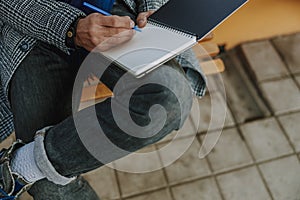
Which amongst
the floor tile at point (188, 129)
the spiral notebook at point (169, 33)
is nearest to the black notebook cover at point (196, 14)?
the spiral notebook at point (169, 33)

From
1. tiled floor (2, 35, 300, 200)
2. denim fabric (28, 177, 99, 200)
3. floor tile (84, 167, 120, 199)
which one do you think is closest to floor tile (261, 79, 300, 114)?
tiled floor (2, 35, 300, 200)

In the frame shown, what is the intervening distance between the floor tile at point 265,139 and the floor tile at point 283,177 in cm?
3

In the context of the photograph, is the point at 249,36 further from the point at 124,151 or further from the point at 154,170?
the point at 124,151

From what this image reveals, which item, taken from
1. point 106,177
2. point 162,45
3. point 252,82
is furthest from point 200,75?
point 252,82

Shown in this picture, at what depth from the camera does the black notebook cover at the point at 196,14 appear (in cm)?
90

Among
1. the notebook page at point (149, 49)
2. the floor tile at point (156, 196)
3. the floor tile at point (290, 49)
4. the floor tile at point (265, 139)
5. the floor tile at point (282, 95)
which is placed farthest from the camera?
the floor tile at point (290, 49)

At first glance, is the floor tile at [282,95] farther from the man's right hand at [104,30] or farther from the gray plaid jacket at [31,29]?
the man's right hand at [104,30]

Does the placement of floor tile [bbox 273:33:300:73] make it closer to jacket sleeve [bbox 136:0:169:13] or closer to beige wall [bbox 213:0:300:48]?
beige wall [bbox 213:0:300:48]

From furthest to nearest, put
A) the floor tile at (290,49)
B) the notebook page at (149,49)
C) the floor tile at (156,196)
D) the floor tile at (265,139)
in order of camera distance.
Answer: the floor tile at (290,49), the floor tile at (265,139), the floor tile at (156,196), the notebook page at (149,49)

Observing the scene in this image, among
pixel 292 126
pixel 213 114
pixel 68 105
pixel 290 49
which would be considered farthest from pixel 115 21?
pixel 290 49

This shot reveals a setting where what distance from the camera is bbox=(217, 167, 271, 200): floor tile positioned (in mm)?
1421

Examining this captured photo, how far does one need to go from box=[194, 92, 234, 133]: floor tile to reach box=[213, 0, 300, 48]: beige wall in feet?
0.79

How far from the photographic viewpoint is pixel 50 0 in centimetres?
97

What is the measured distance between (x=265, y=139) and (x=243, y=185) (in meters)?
0.21
